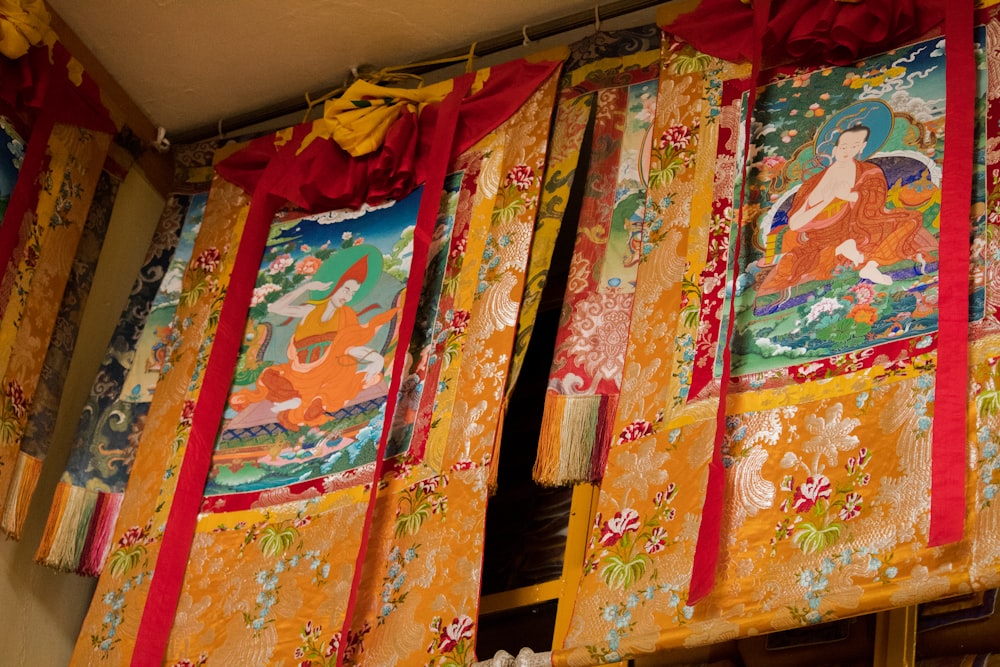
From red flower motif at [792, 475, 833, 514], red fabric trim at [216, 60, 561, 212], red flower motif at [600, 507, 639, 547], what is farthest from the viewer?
red fabric trim at [216, 60, 561, 212]

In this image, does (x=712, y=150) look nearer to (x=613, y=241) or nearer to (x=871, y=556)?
(x=613, y=241)

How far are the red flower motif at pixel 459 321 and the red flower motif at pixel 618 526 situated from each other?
19.2 inches

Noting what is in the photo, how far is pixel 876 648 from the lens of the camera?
1.78 m

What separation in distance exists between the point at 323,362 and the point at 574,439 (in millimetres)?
570

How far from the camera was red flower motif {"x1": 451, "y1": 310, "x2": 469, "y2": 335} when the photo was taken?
210 cm

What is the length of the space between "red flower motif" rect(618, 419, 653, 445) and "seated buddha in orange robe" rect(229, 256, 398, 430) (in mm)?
506

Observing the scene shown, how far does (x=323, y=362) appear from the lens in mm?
2230

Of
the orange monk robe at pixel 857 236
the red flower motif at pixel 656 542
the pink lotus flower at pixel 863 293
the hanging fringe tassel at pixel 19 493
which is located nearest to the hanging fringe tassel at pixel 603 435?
the red flower motif at pixel 656 542

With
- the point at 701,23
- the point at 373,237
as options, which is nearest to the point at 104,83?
the point at 373,237

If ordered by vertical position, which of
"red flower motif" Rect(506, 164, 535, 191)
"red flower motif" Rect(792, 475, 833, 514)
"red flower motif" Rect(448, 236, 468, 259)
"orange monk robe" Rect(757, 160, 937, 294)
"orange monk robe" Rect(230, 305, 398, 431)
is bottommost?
"red flower motif" Rect(792, 475, 833, 514)

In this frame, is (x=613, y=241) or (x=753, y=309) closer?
(x=753, y=309)

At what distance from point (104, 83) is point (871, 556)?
189cm

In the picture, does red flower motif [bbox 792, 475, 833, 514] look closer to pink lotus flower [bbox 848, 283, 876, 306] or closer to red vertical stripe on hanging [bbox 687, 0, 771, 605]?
red vertical stripe on hanging [bbox 687, 0, 771, 605]

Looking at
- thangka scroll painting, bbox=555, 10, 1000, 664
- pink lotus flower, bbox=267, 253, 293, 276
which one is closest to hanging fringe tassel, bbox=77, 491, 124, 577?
pink lotus flower, bbox=267, 253, 293, 276
